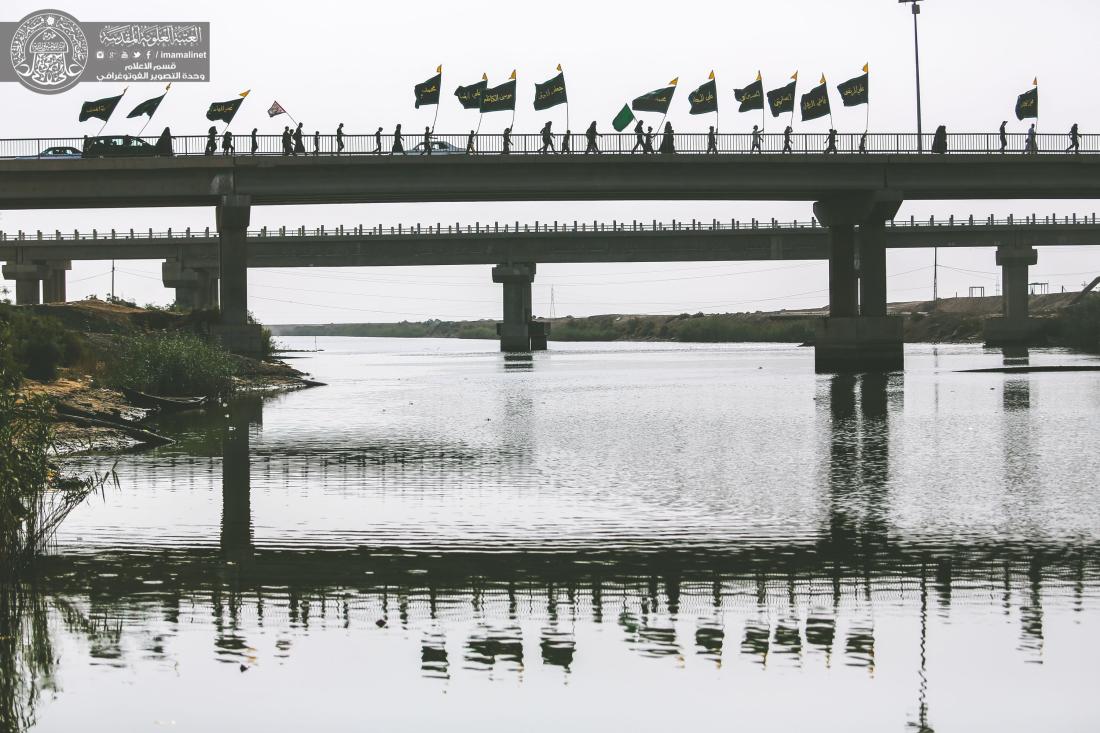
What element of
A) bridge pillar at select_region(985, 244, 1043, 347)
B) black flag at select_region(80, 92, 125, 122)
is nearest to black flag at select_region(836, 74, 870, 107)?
black flag at select_region(80, 92, 125, 122)

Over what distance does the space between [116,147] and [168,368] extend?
90.2ft

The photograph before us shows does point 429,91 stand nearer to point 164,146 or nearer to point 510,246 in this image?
point 164,146

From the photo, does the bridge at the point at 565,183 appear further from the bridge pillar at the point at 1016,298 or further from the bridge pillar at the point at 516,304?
the bridge pillar at the point at 1016,298

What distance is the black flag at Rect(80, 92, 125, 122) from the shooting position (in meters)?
70.7

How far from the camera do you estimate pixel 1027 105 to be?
76750 mm

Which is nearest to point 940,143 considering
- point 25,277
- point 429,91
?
point 429,91

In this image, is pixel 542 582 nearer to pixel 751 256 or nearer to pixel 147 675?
pixel 147 675

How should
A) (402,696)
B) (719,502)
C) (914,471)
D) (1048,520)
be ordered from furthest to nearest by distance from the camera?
1. (914,471)
2. (719,502)
3. (1048,520)
4. (402,696)

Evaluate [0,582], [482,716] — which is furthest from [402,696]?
[0,582]

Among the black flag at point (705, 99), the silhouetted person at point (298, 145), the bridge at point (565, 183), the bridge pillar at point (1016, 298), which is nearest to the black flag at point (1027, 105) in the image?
the bridge at point (565, 183)

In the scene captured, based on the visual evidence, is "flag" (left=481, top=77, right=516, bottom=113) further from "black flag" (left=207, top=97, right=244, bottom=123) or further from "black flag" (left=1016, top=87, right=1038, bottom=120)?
"black flag" (left=1016, top=87, right=1038, bottom=120)

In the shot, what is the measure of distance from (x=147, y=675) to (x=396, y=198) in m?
61.1

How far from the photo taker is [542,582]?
561 inches

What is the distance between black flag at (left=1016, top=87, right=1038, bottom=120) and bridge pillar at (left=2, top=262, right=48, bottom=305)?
97.3m
